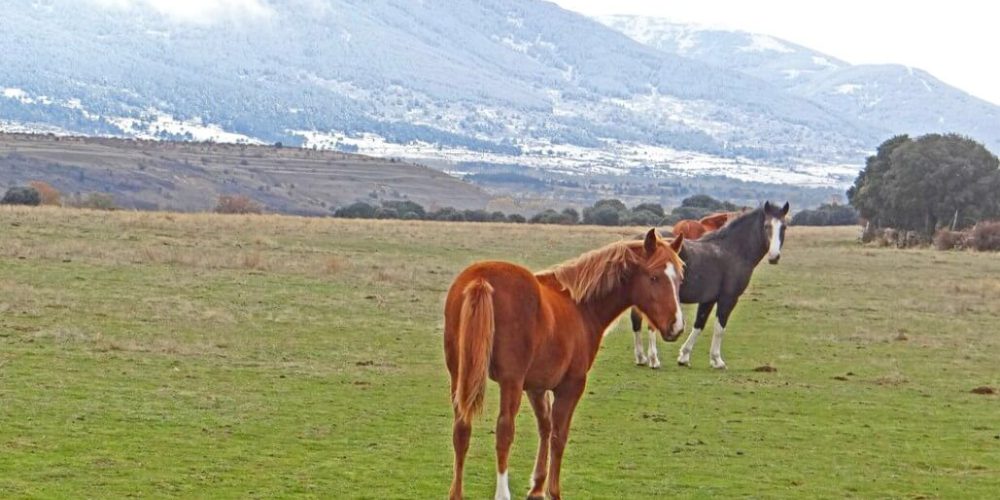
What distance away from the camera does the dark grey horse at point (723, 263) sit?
67.2 ft

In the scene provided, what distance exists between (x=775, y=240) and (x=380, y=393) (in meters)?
7.22

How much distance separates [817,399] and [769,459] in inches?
181

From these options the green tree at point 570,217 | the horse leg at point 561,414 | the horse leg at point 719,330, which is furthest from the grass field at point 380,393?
the green tree at point 570,217

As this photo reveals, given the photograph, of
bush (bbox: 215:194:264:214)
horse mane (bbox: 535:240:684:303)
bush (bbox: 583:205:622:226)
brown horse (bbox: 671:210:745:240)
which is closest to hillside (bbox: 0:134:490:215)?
bush (bbox: 215:194:264:214)

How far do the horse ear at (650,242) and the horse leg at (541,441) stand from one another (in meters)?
1.47

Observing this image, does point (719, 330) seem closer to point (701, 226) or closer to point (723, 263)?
point (723, 263)

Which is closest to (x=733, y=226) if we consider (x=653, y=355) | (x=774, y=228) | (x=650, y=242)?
(x=774, y=228)

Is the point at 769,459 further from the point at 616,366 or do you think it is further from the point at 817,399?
the point at 616,366

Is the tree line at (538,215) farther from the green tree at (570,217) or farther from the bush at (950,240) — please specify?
the bush at (950,240)

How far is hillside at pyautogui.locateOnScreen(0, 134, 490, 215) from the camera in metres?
105

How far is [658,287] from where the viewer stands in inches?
437

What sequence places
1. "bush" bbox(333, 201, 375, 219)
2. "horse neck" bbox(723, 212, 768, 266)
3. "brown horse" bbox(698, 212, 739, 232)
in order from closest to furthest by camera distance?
1. "horse neck" bbox(723, 212, 768, 266)
2. "brown horse" bbox(698, 212, 739, 232)
3. "bush" bbox(333, 201, 375, 219)

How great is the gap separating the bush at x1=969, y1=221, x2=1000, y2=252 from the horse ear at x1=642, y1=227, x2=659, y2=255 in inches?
1993

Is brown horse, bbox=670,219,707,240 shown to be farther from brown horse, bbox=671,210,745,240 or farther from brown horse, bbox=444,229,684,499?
brown horse, bbox=444,229,684,499
